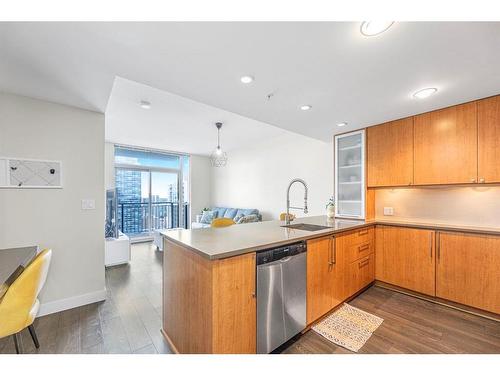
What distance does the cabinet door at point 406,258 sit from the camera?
2447mm

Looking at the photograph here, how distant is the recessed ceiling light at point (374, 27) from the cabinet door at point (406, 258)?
88.8 inches

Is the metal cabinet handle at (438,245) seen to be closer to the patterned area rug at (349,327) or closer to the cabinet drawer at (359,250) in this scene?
the cabinet drawer at (359,250)

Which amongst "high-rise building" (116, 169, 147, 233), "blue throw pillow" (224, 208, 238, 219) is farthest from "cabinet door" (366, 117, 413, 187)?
"high-rise building" (116, 169, 147, 233)

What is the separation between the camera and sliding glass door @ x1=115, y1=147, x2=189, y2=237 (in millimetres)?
5672

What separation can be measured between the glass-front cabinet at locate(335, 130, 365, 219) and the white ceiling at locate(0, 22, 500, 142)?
3.18 ft

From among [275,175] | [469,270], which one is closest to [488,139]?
[469,270]

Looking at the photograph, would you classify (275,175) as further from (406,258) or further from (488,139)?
(488,139)

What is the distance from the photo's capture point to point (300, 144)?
4379 mm

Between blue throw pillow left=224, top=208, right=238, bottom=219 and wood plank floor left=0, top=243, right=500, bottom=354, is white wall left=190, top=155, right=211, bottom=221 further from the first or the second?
wood plank floor left=0, top=243, right=500, bottom=354

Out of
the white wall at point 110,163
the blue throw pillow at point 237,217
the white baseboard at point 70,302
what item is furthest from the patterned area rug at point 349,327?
the white wall at point 110,163

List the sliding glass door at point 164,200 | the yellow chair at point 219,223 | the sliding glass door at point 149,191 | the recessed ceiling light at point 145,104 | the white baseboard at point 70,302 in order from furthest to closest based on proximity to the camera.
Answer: the sliding glass door at point 164,200, the sliding glass door at point 149,191, the recessed ceiling light at point 145,104, the yellow chair at point 219,223, the white baseboard at point 70,302
